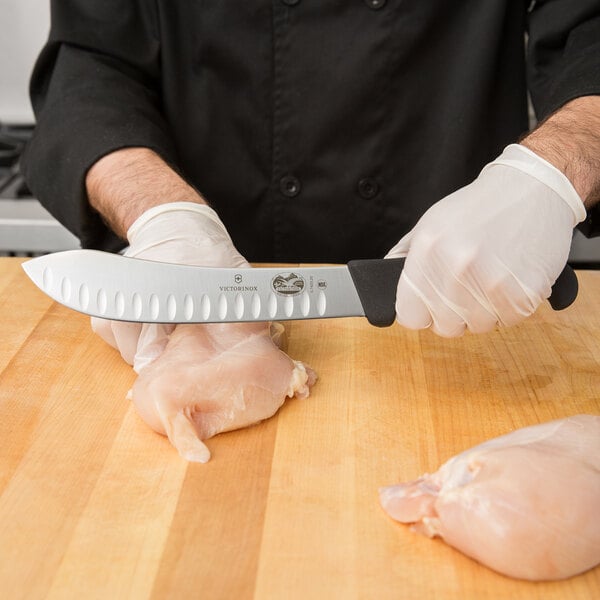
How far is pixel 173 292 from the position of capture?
4.24 ft

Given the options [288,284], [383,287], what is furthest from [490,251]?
[288,284]

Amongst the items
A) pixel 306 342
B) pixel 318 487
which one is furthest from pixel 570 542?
pixel 306 342

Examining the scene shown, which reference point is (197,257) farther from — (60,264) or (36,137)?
(36,137)

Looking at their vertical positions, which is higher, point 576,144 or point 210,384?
point 576,144

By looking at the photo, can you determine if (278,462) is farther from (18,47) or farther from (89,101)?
(18,47)

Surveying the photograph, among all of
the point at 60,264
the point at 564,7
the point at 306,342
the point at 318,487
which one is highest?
the point at 564,7

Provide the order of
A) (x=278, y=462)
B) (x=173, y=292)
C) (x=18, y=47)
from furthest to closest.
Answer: (x=18, y=47), (x=173, y=292), (x=278, y=462)

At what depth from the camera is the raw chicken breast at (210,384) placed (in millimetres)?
1225

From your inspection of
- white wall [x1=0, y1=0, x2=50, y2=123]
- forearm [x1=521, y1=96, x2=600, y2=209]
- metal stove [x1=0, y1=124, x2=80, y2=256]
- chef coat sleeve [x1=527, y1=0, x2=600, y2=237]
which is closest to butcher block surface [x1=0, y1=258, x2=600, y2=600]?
forearm [x1=521, y1=96, x2=600, y2=209]

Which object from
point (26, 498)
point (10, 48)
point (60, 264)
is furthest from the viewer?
point (10, 48)

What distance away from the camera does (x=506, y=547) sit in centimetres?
101

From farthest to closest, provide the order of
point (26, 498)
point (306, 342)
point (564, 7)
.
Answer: point (564, 7), point (306, 342), point (26, 498)

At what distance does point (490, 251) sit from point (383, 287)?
17 cm

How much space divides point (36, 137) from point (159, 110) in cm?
28
